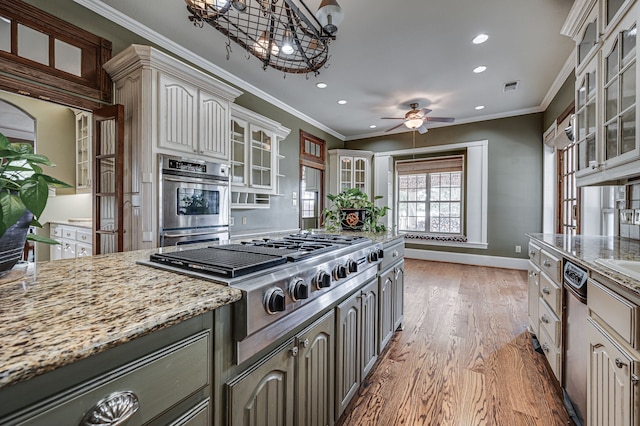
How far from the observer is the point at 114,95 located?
2592mm

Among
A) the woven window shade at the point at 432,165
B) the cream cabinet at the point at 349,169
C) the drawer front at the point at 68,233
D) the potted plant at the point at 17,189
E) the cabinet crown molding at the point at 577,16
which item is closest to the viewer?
the potted plant at the point at 17,189

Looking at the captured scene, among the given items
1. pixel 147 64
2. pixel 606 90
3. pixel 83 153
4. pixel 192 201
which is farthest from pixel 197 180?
pixel 606 90

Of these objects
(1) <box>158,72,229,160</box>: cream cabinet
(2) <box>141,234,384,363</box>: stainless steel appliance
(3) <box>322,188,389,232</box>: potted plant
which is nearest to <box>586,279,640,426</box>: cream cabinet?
(2) <box>141,234,384,363</box>: stainless steel appliance

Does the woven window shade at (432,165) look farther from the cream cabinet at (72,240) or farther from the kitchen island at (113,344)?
the kitchen island at (113,344)

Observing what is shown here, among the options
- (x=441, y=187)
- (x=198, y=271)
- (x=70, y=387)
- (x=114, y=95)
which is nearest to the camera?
(x=70, y=387)

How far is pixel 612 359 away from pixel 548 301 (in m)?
0.89

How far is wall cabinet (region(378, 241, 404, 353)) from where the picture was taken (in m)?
1.93

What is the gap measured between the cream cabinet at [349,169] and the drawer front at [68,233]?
4287 millimetres

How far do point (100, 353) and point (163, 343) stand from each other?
12 centimetres

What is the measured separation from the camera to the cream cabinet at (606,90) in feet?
4.92

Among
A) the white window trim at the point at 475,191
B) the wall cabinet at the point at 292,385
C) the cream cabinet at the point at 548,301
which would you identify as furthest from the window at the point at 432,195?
the wall cabinet at the point at 292,385

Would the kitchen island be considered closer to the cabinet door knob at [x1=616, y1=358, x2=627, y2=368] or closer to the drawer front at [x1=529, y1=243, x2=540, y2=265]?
the cabinet door knob at [x1=616, y1=358, x2=627, y2=368]

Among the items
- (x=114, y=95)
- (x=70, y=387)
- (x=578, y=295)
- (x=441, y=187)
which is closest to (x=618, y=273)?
(x=578, y=295)

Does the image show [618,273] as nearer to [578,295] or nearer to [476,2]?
[578,295]
